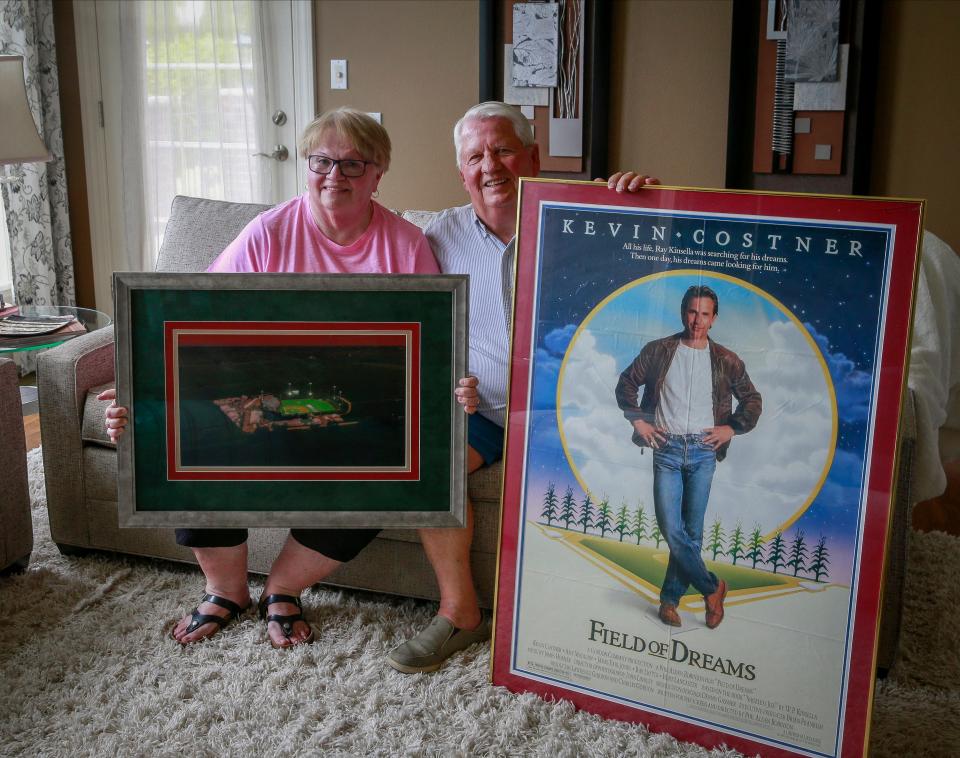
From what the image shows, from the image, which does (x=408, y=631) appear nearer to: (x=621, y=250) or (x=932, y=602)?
(x=621, y=250)

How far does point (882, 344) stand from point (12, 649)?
1.79 meters

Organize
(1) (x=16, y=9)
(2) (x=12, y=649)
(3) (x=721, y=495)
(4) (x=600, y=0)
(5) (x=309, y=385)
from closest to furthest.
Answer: (3) (x=721, y=495) → (5) (x=309, y=385) → (2) (x=12, y=649) → (4) (x=600, y=0) → (1) (x=16, y=9)

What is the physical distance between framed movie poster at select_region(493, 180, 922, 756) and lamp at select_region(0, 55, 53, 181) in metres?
1.82

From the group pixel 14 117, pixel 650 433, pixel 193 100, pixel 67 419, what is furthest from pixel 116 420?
pixel 193 100

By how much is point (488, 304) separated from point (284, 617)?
0.80 metres

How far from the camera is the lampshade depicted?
2.69 meters

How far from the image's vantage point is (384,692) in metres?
1.80

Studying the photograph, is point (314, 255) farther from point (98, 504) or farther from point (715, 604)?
point (715, 604)

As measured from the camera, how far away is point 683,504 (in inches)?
62.7

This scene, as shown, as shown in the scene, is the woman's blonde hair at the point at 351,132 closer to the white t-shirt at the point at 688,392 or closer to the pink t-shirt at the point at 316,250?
the pink t-shirt at the point at 316,250

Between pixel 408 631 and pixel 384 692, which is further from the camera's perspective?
pixel 408 631

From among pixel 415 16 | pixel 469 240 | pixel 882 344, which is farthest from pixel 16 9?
pixel 882 344

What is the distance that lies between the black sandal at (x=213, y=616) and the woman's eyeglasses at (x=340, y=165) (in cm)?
96

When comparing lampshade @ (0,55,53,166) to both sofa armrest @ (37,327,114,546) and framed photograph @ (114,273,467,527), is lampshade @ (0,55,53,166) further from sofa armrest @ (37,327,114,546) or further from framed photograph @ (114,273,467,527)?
framed photograph @ (114,273,467,527)
